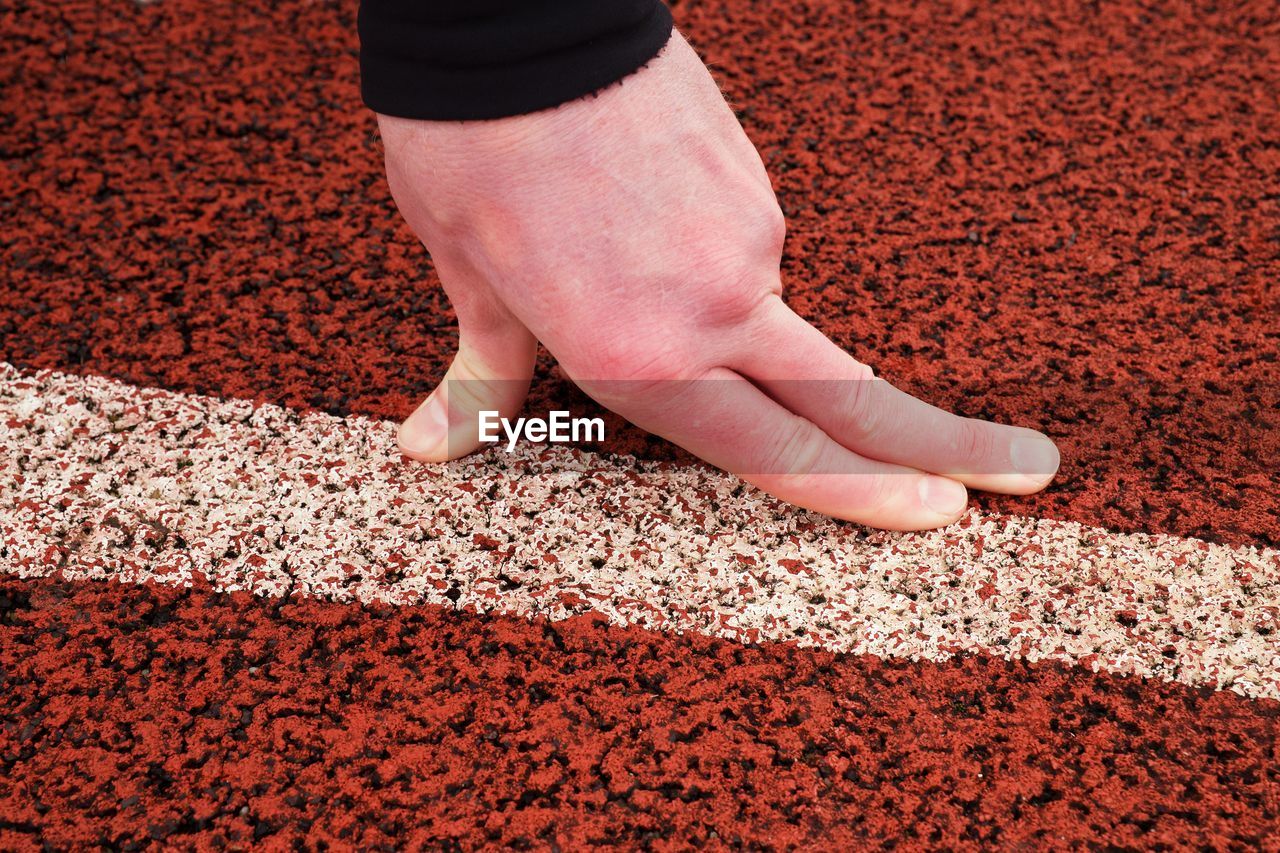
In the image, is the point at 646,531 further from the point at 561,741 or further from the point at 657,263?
the point at 657,263

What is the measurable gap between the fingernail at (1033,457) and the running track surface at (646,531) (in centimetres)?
5

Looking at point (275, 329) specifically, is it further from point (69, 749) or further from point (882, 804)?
point (882, 804)

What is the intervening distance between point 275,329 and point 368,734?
875 millimetres

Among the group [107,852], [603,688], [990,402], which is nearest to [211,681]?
[107,852]

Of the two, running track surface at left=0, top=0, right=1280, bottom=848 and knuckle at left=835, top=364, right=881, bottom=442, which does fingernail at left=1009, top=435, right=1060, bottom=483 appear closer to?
running track surface at left=0, top=0, right=1280, bottom=848

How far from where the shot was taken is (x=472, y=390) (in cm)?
158

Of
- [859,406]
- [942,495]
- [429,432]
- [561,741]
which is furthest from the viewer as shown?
A: [429,432]

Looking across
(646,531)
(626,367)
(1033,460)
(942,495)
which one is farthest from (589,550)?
(1033,460)

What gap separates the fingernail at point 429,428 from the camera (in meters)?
1.62

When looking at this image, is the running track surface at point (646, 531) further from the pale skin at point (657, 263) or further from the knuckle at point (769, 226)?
the knuckle at point (769, 226)

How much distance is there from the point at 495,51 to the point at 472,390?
67cm

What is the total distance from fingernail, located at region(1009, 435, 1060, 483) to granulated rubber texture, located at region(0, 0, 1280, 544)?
4cm

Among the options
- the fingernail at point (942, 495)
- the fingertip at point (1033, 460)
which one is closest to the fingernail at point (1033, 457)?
the fingertip at point (1033, 460)

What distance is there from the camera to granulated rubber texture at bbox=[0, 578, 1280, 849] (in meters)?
1.22
